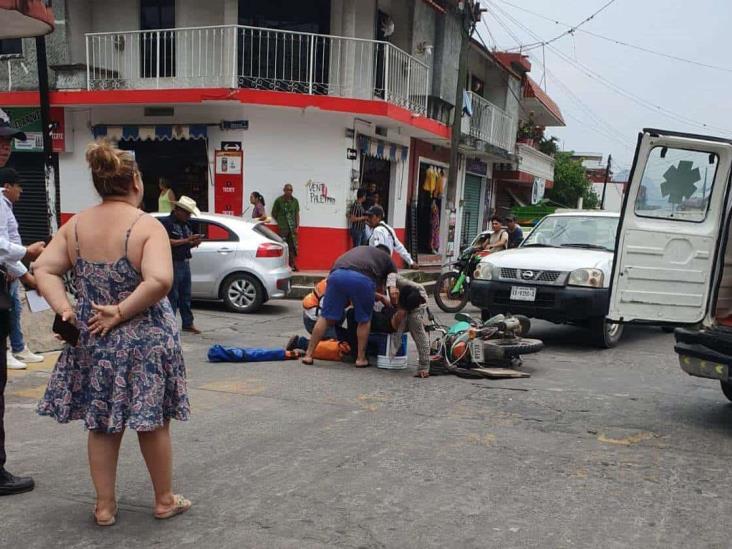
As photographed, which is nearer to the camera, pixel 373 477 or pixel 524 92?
pixel 373 477

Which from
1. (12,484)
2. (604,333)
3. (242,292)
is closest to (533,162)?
(242,292)

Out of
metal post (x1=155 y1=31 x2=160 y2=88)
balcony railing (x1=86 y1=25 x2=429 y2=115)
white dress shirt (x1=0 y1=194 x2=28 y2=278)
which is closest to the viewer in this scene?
white dress shirt (x1=0 y1=194 x2=28 y2=278)

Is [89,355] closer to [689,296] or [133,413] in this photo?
[133,413]

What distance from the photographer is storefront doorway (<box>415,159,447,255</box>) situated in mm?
19188

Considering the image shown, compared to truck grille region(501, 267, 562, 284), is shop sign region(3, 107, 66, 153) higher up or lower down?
higher up

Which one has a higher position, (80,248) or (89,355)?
(80,248)

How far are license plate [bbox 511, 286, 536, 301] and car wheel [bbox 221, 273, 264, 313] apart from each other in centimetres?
421

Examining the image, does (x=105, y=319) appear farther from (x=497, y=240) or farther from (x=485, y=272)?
(x=497, y=240)

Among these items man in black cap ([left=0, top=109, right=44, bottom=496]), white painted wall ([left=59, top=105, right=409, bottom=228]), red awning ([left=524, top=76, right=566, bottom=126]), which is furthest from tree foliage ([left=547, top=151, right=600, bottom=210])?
man in black cap ([left=0, top=109, right=44, bottom=496])

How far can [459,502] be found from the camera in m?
3.71

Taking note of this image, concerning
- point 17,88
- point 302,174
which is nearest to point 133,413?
point 302,174

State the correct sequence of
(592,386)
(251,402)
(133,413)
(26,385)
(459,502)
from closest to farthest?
(133,413)
(459,502)
(251,402)
(26,385)
(592,386)

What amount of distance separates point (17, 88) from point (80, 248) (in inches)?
Answer: 584

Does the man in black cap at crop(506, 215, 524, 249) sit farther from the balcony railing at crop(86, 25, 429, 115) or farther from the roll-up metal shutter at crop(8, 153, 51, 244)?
the roll-up metal shutter at crop(8, 153, 51, 244)
